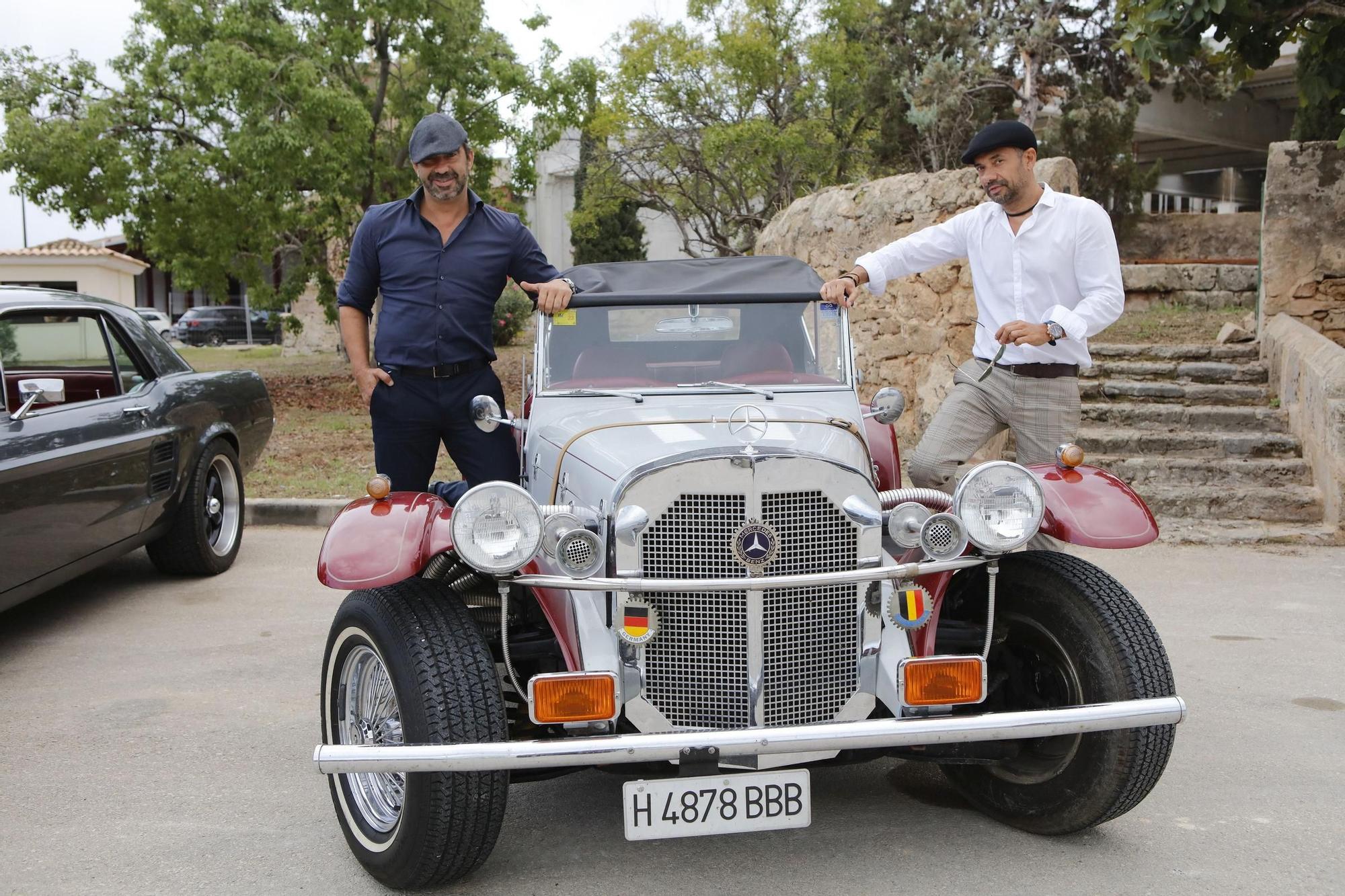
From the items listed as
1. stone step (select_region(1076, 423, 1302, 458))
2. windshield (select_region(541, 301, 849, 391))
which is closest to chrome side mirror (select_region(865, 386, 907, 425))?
windshield (select_region(541, 301, 849, 391))

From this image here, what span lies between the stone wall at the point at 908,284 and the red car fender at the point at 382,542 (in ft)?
18.0

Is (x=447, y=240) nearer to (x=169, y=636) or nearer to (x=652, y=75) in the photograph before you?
(x=169, y=636)

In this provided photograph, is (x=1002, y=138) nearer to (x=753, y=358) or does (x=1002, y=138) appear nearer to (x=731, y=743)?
(x=753, y=358)

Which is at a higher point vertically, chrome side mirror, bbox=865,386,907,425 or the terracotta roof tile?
the terracotta roof tile

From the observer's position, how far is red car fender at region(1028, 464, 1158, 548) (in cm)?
327

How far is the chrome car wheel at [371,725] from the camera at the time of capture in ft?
10.2

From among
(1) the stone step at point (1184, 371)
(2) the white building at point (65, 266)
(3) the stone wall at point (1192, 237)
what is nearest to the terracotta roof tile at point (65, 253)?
(2) the white building at point (65, 266)

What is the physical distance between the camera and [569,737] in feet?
9.57

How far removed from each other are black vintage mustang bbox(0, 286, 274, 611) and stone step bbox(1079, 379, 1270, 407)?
6.50 meters

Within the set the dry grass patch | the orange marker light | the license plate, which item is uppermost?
the dry grass patch

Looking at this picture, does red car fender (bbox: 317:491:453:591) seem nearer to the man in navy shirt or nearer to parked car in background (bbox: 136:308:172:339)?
the man in navy shirt

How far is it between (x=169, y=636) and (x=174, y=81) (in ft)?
38.7

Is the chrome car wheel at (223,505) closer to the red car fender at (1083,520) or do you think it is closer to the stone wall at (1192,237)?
the red car fender at (1083,520)

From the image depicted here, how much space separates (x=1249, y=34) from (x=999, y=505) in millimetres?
7188
